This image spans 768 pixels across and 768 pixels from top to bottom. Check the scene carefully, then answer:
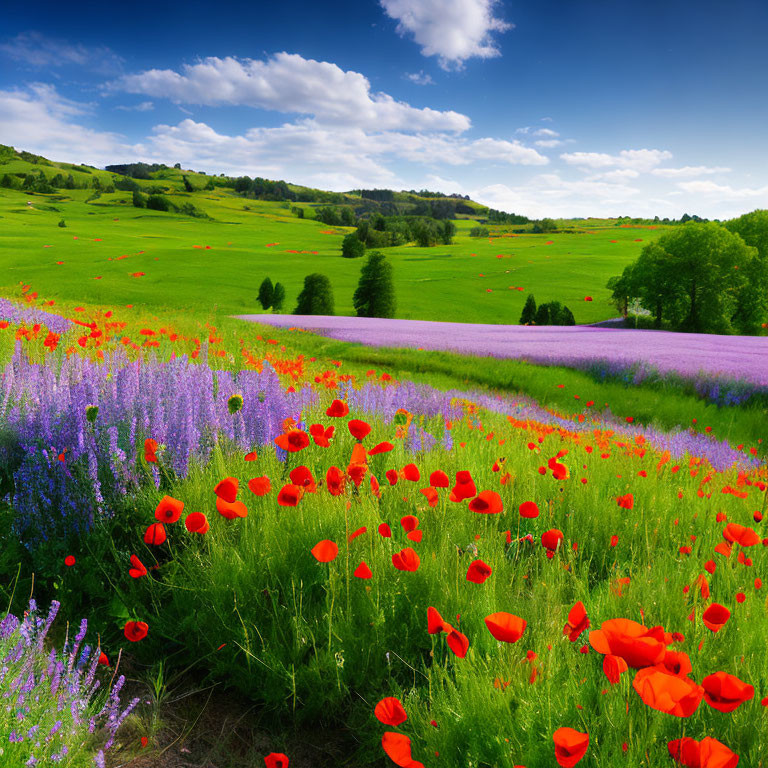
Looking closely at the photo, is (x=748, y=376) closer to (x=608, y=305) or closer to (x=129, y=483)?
(x=129, y=483)

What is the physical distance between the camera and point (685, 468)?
4059mm

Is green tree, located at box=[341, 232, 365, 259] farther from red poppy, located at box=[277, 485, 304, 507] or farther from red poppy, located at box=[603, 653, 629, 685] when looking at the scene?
red poppy, located at box=[603, 653, 629, 685]

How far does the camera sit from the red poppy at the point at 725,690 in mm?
893

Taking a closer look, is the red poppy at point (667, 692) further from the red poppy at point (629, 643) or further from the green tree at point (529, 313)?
the green tree at point (529, 313)

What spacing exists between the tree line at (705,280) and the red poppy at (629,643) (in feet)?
129

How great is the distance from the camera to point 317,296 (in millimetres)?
39531

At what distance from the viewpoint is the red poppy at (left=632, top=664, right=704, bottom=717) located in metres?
0.81

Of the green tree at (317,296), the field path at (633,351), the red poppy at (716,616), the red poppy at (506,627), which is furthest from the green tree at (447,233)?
the red poppy at (506,627)

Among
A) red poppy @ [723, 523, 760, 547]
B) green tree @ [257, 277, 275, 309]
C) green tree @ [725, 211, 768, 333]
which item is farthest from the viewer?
green tree @ [257, 277, 275, 309]

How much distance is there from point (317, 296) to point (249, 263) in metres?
21.6

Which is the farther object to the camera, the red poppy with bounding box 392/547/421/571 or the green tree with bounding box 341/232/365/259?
the green tree with bounding box 341/232/365/259

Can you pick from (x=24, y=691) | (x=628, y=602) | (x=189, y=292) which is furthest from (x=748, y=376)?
(x=189, y=292)

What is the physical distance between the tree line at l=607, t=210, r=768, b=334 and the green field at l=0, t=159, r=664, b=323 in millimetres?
10556

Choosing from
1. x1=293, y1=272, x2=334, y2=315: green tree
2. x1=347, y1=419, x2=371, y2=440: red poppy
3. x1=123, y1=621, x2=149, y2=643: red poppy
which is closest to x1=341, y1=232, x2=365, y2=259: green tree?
x1=293, y1=272, x2=334, y2=315: green tree
